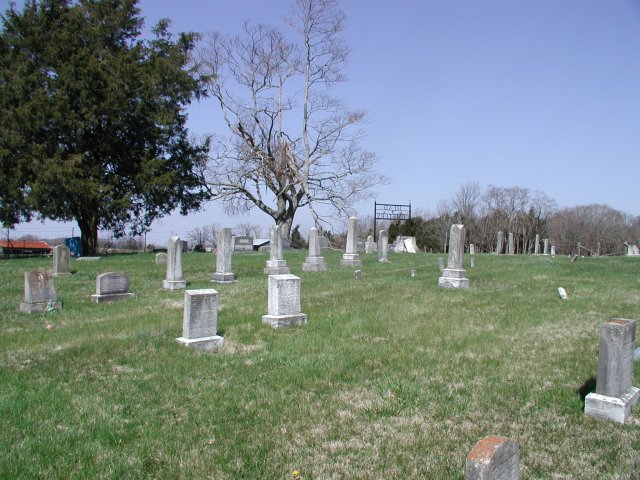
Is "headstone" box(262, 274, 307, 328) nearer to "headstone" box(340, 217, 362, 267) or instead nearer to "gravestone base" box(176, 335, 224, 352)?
"gravestone base" box(176, 335, 224, 352)

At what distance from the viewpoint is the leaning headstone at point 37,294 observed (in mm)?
11688

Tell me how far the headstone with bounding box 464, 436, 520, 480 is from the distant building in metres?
42.4

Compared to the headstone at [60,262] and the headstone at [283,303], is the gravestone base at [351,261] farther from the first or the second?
the headstone at [283,303]

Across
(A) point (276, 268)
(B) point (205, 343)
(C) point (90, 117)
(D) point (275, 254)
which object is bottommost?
(B) point (205, 343)

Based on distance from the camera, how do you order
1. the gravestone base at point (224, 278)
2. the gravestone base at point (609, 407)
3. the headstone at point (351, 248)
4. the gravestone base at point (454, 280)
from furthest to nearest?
1. the headstone at point (351, 248)
2. the gravestone base at point (224, 278)
3. the gravestone base at point (454, 280)
4. the gravestone base at point (609, 407)

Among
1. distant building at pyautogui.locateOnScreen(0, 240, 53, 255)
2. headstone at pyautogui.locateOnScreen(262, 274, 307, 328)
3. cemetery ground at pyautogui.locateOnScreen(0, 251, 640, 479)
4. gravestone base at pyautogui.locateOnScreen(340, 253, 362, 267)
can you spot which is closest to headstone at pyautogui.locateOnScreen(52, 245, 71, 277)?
cemetery ground at pyautogui.locateOnScreen(0, 251, 640, 479)

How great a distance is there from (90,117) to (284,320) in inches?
926

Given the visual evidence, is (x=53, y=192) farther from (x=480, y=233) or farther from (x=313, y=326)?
(x=480, y=233)

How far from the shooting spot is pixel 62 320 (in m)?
10.9

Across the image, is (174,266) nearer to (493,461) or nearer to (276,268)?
(276,268)

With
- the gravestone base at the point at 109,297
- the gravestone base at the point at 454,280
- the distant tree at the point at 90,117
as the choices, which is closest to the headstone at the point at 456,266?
the gravestone base at the point at 454,280

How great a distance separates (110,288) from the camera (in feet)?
43.7

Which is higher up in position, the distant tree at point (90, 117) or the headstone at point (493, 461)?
the distant tree at point (90, 117)

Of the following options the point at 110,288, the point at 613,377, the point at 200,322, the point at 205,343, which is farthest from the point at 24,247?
the point at 613,377
